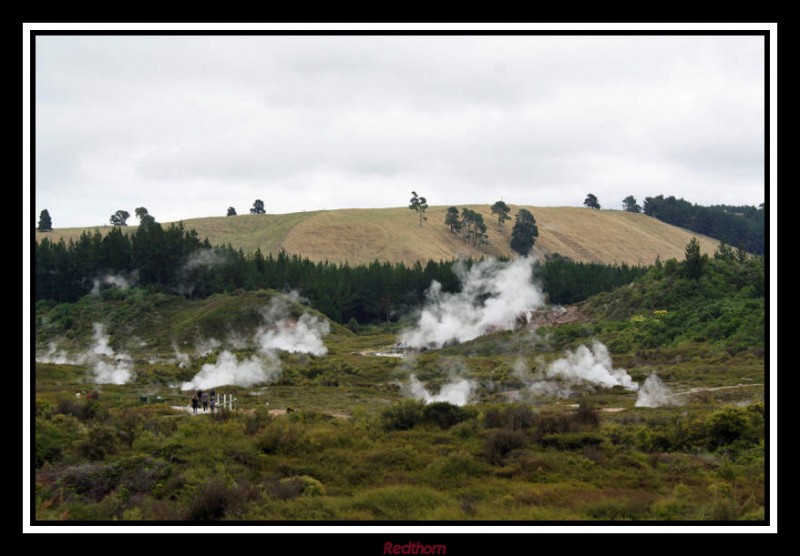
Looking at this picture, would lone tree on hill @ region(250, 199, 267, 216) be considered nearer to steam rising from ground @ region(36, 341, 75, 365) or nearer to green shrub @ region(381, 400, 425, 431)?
steam rising from ground @ region(36, 341, 75, 365)

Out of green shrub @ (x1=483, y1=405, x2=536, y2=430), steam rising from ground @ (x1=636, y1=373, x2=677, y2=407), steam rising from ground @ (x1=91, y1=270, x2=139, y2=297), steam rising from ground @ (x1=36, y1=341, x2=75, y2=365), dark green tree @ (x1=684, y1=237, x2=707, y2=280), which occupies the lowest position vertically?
steam rising from ground @ (x1=36, y1=341, x2=75, y2=365)

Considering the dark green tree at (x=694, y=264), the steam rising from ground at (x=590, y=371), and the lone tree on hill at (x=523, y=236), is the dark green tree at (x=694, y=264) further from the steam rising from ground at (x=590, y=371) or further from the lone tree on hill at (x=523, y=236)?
the lone tree on hill at (x=523, y=236)

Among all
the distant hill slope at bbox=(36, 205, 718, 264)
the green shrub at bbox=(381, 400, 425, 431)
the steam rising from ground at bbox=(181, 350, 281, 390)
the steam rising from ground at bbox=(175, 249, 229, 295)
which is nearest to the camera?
the green shrub at bbox=(381, 400, 425, 431)

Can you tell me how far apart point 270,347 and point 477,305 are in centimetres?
2207

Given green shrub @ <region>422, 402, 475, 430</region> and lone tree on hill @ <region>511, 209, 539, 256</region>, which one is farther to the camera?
lone tree on hill @ <region>511, 209, 539, 256</region>

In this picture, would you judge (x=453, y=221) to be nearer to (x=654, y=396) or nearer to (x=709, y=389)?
(x=709, y=389)

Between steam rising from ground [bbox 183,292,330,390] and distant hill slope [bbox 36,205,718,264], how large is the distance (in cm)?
5783

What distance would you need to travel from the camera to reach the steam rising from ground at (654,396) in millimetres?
34188

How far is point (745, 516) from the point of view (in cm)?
1630

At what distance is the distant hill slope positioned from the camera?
140000 millimetres

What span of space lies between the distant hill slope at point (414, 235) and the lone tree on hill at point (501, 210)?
1598 millimetres

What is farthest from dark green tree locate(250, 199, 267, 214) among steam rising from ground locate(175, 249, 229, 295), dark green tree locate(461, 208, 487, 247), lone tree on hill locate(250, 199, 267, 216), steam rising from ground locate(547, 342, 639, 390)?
steam rising from ground locate(547, 342, 639, 390)

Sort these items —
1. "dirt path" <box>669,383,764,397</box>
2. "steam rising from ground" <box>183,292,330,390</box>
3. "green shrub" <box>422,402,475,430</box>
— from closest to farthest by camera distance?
"green shrub" <box>422,402,475,430</box> → "dirt path" <box>669,383,764,397</box> → "steam rising from ground" <box>183,292,330,390</box>
